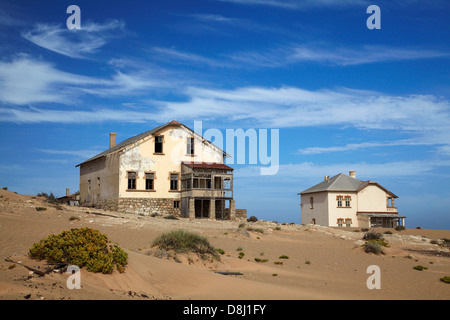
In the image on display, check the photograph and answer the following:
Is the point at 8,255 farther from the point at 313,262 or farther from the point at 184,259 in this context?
the point at 313,262

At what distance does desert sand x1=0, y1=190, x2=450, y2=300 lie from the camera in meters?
10.4

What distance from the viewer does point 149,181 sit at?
4006 centimetres

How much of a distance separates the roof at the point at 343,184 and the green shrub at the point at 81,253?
43301 mm

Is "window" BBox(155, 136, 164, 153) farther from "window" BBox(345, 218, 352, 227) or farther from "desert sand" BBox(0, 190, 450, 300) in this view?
"window" BBox(345, 218, 352, 227)

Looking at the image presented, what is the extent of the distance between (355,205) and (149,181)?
26.6 m

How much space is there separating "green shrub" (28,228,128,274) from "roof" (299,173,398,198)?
142 feet

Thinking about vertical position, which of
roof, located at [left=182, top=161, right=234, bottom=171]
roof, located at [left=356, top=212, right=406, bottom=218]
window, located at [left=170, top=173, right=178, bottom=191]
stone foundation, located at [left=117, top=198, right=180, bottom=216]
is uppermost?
roof, located at [left=182, top=161, right=234, bottom=171]

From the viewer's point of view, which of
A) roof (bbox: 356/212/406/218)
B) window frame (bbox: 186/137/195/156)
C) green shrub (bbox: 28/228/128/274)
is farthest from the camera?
roof (bbox: 356/212/406/218)

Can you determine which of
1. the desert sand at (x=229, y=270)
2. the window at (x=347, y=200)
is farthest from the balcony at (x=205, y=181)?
the window at (x=347, y=200)

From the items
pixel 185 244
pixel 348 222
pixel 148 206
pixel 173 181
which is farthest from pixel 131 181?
pixel 348 222

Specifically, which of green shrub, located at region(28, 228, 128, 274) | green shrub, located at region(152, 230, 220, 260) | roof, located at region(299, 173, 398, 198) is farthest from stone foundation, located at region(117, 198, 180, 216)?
green shrub, located at region(28, 228, 128, 274)

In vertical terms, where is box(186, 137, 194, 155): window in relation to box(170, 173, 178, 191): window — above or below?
above

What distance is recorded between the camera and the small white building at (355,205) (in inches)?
2057

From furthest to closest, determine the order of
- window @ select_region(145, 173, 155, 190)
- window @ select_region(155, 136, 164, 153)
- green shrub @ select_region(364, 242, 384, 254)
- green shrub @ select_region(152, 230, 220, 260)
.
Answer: window @ select_region(155, 136, 164, 153) < window @ select_region(145, 173, 155, 190) < green shrub @ select_region(364, 242, 384, 254) < green shrub @ select_region(152, 230, 220, 260)
